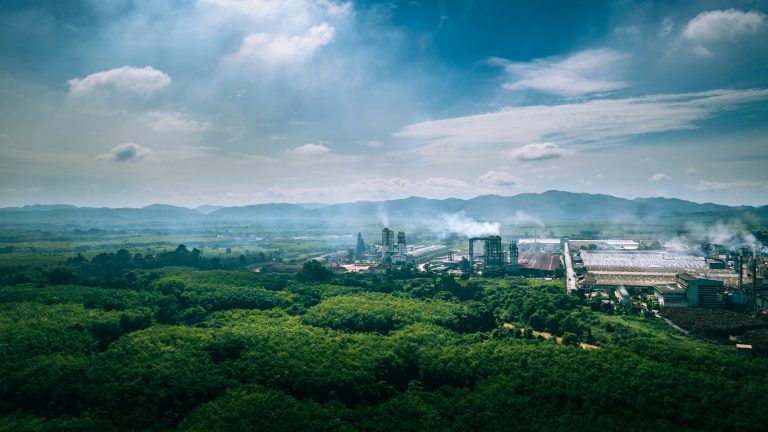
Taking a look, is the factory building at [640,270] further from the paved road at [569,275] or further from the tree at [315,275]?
the tree at [315,275]

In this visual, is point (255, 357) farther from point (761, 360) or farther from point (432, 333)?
point (761, 360)

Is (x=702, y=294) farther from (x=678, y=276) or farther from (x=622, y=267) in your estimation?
(x=622, y=267)

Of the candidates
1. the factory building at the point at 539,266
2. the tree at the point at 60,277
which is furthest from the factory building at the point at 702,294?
the tree at the point at 60,277

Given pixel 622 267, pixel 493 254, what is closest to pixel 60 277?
pixel 493 254

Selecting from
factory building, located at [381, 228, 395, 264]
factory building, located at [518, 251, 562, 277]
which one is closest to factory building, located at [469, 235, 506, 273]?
factory building, located at [518, 251, 562, 277]

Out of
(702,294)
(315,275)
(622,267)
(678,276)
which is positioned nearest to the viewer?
(702,294)

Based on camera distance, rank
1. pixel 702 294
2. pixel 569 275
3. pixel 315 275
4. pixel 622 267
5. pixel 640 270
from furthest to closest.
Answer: pixel 569 275
pixel 622 267
pixel 640 270
pixel 315 275
pixel 702 294

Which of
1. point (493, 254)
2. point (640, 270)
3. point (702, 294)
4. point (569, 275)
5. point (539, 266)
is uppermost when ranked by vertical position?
point (493, 254)

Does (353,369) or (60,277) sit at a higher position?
(60,277)

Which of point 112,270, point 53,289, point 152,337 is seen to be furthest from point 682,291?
point 112,270

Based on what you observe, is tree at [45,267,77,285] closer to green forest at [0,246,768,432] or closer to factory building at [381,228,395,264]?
green forest at [0,246,768,432]
